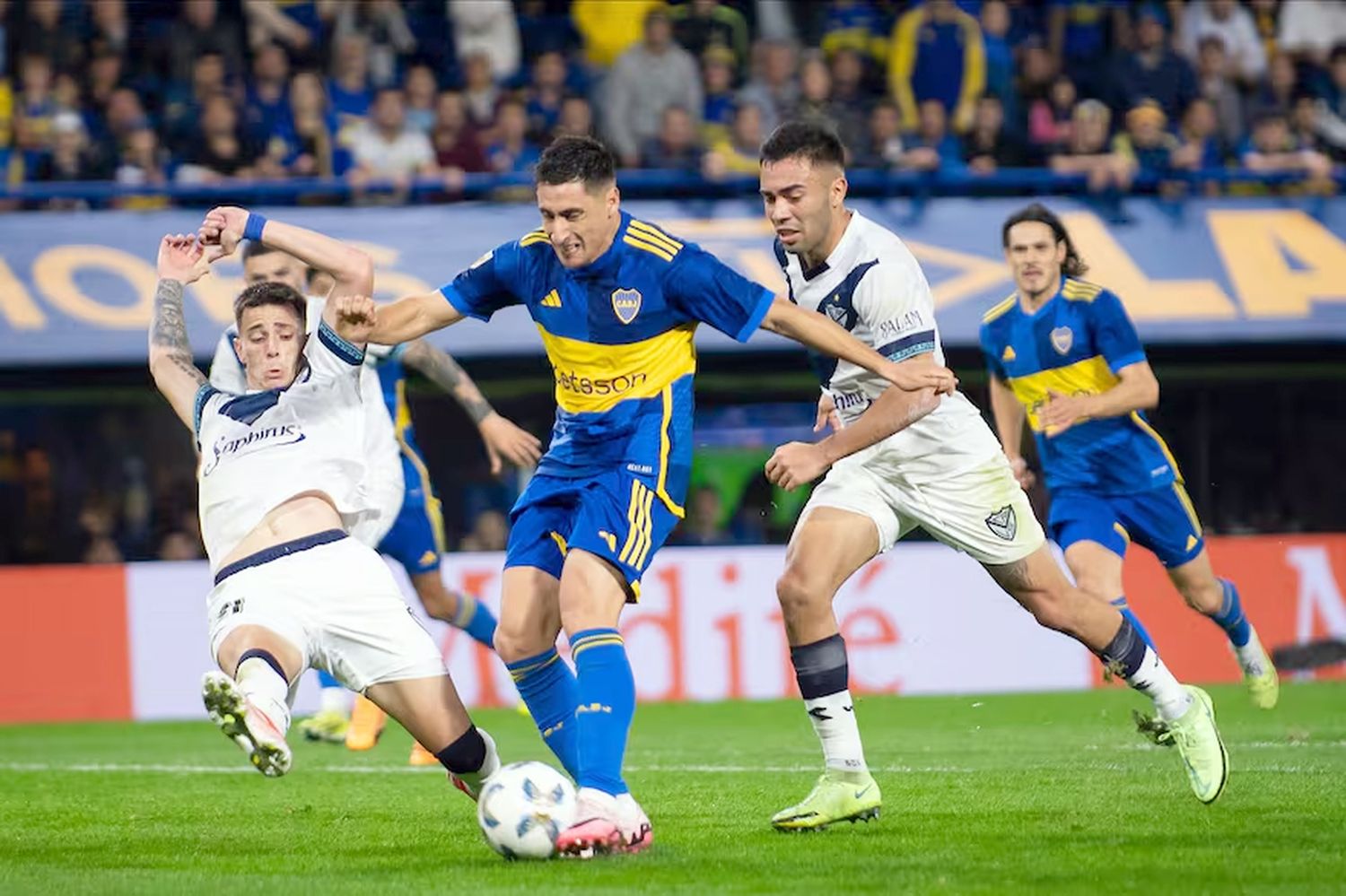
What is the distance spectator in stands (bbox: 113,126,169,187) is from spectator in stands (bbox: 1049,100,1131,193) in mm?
7127

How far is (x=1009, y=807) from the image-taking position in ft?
24.0

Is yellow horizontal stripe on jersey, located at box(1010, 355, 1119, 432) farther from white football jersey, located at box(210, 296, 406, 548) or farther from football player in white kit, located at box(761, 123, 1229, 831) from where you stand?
white football jersey, located at box(210, 296, 406, 548)

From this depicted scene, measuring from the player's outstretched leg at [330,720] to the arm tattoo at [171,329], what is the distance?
12.6ft

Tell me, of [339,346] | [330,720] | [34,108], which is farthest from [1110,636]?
[34,108]

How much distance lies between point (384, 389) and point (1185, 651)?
6.77m

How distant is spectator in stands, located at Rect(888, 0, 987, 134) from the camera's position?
16.4 metres

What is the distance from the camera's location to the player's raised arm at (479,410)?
8320 mm

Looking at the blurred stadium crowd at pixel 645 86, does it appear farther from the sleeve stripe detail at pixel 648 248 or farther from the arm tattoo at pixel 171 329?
the sleeve stripe detail at pixel 648 248

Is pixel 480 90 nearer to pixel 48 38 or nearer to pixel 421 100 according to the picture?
pixel 421 100

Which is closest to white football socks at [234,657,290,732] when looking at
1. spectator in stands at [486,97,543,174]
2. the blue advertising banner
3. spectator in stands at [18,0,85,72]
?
the blue advertising banner

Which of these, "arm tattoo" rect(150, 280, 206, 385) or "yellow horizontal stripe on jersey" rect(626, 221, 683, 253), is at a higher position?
"yellow horizontal stripe on jersey" rect(626, 221, 683, 253)

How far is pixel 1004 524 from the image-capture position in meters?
7.40

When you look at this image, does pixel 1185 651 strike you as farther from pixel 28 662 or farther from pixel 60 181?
pixel 60 181

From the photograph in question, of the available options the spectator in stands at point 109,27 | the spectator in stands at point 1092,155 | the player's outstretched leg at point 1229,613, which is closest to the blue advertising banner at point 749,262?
the spectator in stands at point 1092,155
